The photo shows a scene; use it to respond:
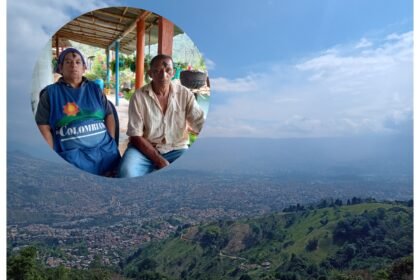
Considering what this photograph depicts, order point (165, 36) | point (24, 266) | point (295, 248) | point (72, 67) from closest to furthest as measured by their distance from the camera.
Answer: point (72, 67) → point (165, 36) → point (24, 266) → point (295, 248)

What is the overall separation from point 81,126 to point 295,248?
1691 millimetres

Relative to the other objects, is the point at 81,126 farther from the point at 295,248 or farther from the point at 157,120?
the point at 295,248

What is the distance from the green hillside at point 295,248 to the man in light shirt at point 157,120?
61 cm

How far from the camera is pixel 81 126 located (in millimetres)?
3256

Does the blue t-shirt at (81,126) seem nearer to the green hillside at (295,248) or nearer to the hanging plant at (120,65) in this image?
the hanging plant at (120,65)

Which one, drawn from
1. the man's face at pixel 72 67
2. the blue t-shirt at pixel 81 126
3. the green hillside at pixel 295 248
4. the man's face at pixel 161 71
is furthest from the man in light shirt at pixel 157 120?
the green hillside at pixel 295 248

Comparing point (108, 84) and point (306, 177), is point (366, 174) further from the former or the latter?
point (108, 84)

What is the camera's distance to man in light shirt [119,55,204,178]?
3.25m

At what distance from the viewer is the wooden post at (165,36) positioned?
10.9ft

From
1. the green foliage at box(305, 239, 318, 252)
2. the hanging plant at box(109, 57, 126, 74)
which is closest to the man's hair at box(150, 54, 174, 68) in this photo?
A: the hanging plant at box(109, 57, 126, 74)

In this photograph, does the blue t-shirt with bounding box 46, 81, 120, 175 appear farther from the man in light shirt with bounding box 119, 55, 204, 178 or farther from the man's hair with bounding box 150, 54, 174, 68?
the man's hair with bounding box 150, 54, 174, 68

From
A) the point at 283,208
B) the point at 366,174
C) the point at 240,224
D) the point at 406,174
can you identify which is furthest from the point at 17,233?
the point at 406,174

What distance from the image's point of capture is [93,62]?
3277mm

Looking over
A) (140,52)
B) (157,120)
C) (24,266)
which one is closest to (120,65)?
(140,52)
